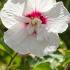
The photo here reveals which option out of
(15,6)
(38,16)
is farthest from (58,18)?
(15,6)

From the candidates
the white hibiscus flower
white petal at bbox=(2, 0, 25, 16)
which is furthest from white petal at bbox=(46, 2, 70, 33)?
white petal at bbox=(2, 0, 25, 16)

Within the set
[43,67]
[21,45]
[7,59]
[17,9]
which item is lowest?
[7,59]

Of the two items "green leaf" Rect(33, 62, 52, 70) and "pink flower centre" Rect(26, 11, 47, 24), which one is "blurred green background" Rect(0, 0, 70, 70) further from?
"pink flower centre" Rect(26, 11, 47, 24)

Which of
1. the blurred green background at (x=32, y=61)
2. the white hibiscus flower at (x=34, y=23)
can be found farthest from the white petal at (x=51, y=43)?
the blurred green background at (x=32, y=61)

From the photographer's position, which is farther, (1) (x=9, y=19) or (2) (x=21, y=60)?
(2) (x=21, y=60)

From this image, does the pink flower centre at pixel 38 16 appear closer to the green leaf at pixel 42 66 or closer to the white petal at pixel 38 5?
the white petal at pixel 38 5

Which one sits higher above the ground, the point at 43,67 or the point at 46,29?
the point at 46,29

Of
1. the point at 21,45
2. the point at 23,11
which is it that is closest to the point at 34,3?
the point at 23,11

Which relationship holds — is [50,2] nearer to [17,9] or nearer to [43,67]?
[17,9]
